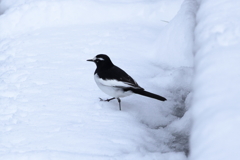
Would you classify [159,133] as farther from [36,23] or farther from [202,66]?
[36,23]

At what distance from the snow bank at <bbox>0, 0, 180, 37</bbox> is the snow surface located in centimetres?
2

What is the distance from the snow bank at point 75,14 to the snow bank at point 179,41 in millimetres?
1579

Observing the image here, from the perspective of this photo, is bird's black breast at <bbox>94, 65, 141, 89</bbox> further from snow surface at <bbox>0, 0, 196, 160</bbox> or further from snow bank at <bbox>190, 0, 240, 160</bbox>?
snow bank at <bbox>190, 0, 240, 160</bbox>

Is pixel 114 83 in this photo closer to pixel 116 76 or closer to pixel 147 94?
pixel 116 76

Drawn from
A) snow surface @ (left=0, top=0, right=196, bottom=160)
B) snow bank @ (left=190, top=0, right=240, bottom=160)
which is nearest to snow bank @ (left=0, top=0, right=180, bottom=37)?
snow surface @ (left=0, top=0, right=196, bottom=160)

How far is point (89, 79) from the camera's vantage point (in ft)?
16.3

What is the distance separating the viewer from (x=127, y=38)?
6410mm

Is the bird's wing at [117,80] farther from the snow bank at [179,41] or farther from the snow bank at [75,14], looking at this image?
the snow bank at [75,14]

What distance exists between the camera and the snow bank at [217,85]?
2.10 meters

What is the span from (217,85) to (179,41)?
2952 millimetres

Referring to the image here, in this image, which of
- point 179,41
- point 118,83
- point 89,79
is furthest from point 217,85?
point 179,41

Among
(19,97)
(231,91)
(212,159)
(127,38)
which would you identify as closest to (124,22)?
(127,38)

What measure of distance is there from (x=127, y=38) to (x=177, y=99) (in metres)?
2.21

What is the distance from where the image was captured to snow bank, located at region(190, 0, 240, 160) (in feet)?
6.89
